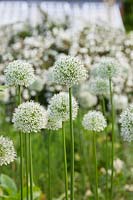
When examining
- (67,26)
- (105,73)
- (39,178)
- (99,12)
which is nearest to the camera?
(105,73)

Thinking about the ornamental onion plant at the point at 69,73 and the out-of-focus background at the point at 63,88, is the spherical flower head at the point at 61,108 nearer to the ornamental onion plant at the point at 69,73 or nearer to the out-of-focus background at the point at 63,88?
the ornamental onion plant at the point at 69,73

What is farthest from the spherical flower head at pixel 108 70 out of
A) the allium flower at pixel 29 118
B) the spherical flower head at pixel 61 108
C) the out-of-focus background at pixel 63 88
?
the allium flower at pixel 29 118

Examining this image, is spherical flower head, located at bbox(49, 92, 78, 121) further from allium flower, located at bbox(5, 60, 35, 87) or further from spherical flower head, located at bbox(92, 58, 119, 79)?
spherical flower head, located at bbox(92, 58, 119, 79)

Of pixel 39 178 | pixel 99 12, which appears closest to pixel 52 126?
pixel 39 178

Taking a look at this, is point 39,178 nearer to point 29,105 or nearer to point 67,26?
point 29,105

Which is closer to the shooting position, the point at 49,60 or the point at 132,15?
the point at 49,60

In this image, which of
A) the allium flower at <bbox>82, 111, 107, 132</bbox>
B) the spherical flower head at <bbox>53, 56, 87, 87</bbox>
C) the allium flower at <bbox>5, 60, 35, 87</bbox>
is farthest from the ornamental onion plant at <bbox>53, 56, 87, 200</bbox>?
the allium flower at <bbox>82, 111, 107, 132</bbox>
